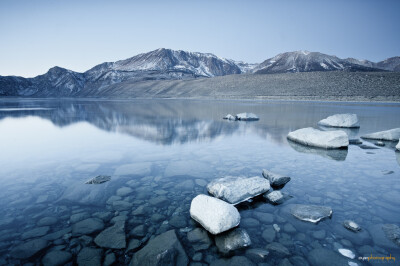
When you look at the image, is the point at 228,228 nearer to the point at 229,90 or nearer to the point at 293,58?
the point at 229,90

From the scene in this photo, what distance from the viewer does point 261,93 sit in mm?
64000

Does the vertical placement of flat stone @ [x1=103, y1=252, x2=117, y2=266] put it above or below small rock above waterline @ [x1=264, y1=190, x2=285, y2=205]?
below

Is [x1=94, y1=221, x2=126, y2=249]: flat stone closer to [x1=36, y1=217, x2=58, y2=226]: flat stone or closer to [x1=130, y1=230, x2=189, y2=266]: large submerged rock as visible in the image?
[x1=130, y1=230, x2=189, y2=266]: large submerged rock

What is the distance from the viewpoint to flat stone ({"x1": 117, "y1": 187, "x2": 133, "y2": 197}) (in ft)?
14.3

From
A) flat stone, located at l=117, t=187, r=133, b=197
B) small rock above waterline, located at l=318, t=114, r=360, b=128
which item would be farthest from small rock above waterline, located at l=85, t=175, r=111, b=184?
small rock above waterline, located at l=318, t=114, r=360, b=128

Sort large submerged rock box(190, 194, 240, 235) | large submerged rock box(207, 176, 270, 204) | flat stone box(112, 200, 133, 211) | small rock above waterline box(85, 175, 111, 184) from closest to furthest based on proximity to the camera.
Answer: large submerged rock box(190, 194, 240, 235), flat stone box(112, 200, 133, 211), large submerged rock box(207, 176, 270, 204), small rock above waterline box(85, 175, 111, 184)

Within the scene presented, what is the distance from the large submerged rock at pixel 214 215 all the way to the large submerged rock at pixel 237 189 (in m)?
0.60

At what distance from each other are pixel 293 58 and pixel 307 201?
219m

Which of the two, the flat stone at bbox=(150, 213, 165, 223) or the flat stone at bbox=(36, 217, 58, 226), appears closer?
the flat stone at bbox=(36, 217, 58, 226)

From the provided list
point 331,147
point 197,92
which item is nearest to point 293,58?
point 197,92

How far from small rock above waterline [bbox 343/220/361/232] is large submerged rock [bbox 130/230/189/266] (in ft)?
7.91

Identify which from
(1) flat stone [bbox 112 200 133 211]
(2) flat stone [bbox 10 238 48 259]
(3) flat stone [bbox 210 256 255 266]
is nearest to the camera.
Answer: (3) flat stone [bbox 210 256 255 266]

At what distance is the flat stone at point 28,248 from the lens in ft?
8.98

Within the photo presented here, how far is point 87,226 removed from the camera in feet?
10.9
